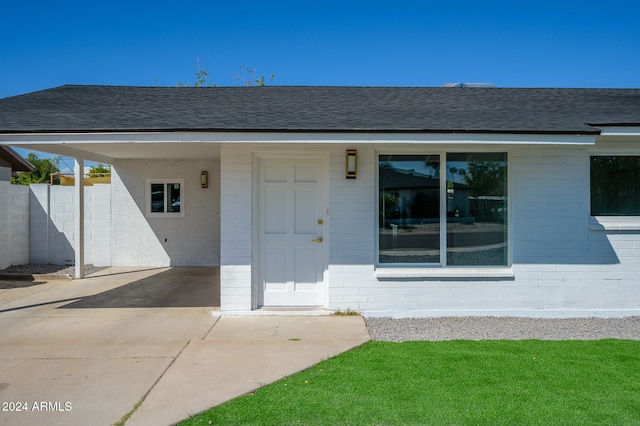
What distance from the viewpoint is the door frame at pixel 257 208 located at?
736 centimetres

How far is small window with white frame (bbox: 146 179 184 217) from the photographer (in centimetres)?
1244

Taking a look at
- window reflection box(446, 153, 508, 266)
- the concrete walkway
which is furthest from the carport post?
window reflection box(446, 153, 508, 266)

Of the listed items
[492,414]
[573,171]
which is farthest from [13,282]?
[573,171]

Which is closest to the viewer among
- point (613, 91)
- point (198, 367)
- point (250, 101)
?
point (198, 367)

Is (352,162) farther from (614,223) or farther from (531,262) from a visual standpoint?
(614,223)

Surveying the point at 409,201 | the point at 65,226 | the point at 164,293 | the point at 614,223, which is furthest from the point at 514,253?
the point at 65,226

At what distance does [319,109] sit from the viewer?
7.91 metres

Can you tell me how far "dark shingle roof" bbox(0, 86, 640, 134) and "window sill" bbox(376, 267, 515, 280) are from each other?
7.01ft

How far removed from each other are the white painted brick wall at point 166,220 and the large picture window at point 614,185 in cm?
840

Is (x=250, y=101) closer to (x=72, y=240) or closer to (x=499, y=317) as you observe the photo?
(x=499, y=317)

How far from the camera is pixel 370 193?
7.27 metres

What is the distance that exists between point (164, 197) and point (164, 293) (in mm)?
3980

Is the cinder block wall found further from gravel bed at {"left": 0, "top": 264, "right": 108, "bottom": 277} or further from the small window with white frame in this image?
the small window with white frame

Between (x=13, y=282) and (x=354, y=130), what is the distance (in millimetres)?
8499
